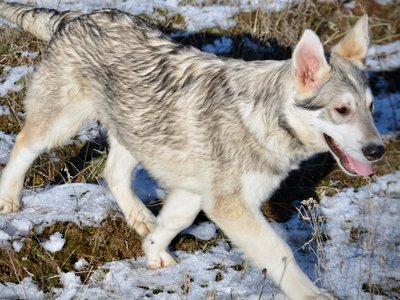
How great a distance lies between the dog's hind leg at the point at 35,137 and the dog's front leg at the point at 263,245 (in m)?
1.55

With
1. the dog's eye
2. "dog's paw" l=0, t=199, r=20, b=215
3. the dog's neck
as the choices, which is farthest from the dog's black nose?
"dog's paw" l=0, t=199, r=20, b=215

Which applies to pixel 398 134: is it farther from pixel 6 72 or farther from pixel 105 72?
pixel 6 72

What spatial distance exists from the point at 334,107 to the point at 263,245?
965 mm

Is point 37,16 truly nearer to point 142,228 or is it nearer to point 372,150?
point 142,228

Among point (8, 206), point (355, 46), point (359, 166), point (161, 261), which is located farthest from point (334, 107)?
point (8, 206)

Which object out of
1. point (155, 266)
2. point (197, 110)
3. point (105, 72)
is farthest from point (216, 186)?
point (105, 72)

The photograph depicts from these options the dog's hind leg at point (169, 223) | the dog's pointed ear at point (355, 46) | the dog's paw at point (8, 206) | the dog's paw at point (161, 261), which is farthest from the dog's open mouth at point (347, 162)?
the dog's paw at point (8, 206)

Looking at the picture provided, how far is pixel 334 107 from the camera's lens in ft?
13.5

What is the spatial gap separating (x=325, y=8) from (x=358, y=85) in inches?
192

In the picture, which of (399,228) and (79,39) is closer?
(79,39)

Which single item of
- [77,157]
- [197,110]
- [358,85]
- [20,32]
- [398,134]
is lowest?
[398,134]

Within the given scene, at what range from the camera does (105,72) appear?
17.2 ft

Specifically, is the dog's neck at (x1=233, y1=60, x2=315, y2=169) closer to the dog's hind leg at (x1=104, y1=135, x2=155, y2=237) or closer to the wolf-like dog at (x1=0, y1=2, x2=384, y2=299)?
the wolf-like dog at (x1=0, y1=2, x2=384, y2=299)

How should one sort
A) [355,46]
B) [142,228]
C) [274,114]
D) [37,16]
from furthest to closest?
[37,16], [142,228], [355,46], [274,114]
